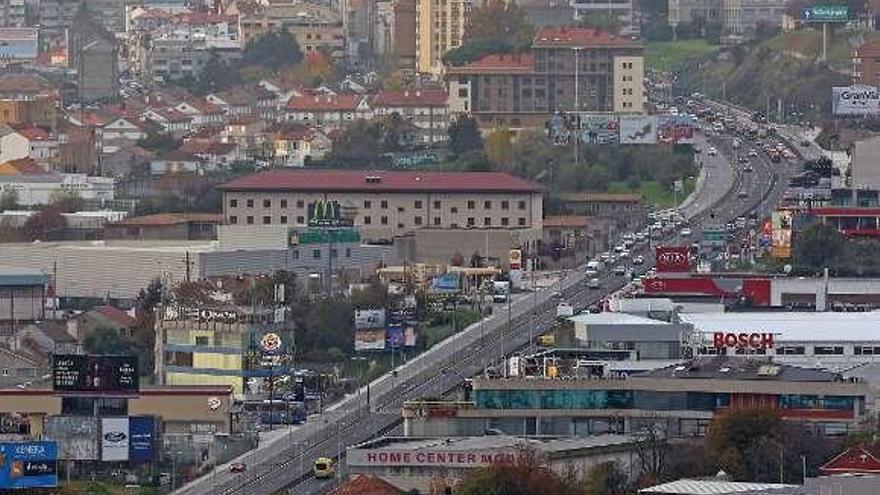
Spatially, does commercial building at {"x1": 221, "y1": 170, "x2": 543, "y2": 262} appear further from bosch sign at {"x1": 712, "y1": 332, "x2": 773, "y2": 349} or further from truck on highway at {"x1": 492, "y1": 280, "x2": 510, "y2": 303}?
bosch sign at {"x1": 712, "y1": 332, "x2": 773, "y2": 349}

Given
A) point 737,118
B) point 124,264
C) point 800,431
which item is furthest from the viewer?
point 737,118

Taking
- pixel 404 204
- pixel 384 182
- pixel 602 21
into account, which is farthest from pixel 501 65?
pixel 404 204

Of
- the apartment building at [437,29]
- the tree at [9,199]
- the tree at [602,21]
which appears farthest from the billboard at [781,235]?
the apartment building at [437,29]

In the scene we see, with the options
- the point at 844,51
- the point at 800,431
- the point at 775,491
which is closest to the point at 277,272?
the point at 800,431

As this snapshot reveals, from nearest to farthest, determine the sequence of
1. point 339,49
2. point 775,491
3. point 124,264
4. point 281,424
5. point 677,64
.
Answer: point 775,491
point 281,424
point 124,264
point 677,64
point 339,49

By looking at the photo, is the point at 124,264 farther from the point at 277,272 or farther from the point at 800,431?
the point at 800,431

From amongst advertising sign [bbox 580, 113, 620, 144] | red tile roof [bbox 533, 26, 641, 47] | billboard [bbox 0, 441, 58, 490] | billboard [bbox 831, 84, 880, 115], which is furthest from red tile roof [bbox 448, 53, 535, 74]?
billboard [bbox 0, 441, 58, 490]

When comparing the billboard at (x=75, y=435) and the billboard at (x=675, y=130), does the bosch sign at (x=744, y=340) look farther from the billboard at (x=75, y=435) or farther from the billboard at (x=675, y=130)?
the billboard at (x=675, y=130)
